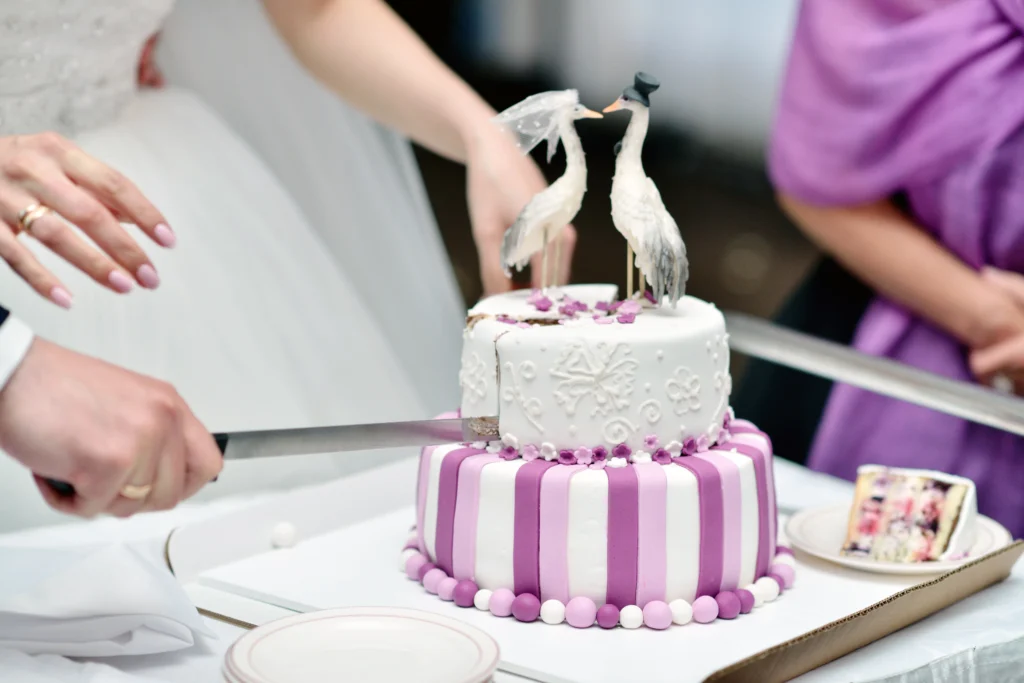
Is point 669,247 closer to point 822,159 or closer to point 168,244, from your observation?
point 168,244

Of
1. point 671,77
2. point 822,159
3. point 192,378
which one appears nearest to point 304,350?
point 192,378

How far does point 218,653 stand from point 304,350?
58 cm

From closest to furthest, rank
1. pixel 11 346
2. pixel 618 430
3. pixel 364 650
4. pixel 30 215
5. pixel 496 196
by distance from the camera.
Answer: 1. pixel 11 346
2. pixel 364 650
3. pixel 30 215
4. pixel 618 430
5. pixel 496 196

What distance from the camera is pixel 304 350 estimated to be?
1646 mm

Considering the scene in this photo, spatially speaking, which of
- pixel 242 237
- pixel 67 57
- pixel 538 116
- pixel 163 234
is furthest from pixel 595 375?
pixel 67 57

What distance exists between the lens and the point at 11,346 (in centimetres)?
85

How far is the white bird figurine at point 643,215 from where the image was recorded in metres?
1.25

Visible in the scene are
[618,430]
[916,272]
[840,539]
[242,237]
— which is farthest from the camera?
[916,272]

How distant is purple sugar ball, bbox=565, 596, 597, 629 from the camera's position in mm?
1163

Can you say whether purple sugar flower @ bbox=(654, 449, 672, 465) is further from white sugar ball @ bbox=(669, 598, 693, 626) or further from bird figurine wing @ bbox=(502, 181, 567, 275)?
bird figurine wing @ bbox=(502, 181, 567, 275)

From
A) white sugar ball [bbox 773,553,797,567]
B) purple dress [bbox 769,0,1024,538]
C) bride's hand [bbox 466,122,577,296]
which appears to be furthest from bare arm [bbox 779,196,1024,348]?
white sugar ball [bbox 773,553,797,567]

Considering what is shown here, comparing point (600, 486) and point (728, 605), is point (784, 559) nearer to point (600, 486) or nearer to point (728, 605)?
point (728, 605)

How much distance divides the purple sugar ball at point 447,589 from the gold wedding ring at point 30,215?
506 millimetres

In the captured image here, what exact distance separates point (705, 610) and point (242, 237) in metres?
0.80
